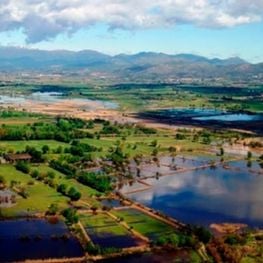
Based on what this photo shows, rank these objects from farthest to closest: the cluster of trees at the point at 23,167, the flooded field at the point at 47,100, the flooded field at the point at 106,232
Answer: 1. the flooded field at the point at 47,100
2. the cluster of trees at the point at 23,167
3. the flooded field at the point at 106,232

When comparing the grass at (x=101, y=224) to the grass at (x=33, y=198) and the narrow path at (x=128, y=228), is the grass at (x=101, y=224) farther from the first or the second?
the grass at (x=33, y=198)

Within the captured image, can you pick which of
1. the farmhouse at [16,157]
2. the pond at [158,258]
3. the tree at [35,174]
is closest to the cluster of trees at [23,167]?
the tree at [35,174]

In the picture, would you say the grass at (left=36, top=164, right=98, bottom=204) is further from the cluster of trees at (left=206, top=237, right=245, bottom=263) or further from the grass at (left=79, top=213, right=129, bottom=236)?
the cluster of trees at (left=206, top=237, right=245, bottom=263)

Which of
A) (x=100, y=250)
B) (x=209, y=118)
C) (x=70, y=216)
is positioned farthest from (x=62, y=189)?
(x=209, y=118)

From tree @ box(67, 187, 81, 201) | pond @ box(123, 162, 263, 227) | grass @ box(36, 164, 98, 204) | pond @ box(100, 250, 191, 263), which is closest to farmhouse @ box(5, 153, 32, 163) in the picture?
grass @ box(36, 164, 98, 204)

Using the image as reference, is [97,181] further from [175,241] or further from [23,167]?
[175,241]

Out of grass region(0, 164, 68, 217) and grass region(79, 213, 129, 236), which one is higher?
grass region(0, 164, 68, 217)

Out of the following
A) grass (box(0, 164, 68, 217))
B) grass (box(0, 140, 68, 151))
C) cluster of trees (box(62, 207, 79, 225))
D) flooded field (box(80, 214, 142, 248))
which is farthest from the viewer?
grass (box(0, 140, 68, 151))
